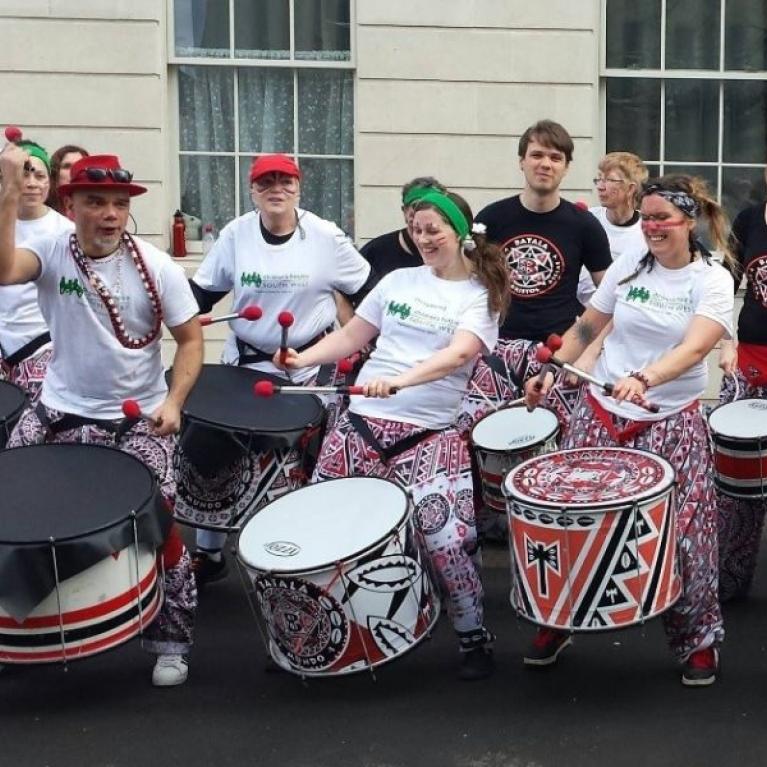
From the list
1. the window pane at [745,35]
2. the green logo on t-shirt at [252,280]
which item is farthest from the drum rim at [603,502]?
the window pane at [745,35]

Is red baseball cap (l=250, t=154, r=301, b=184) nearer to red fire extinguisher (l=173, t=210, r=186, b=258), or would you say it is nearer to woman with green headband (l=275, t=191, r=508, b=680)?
woman with green headband (l=275, t=191, r=508, b=680)

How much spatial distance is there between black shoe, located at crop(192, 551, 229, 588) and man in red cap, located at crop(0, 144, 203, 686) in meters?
1.20

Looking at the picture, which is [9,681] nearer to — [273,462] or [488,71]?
[273,462]

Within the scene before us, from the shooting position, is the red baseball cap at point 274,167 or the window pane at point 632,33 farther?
the window pane at point 632,33

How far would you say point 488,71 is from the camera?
10.1 metres

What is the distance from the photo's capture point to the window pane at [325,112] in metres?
10.4

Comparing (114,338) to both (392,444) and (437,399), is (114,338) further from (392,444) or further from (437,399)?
(437,399)

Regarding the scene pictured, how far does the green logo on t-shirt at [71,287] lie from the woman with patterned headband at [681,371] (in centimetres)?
154

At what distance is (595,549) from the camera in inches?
167

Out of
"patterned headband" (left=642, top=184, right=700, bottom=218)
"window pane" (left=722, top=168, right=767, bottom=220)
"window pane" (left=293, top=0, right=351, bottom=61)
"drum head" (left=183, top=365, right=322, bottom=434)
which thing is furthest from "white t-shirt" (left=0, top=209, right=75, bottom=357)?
"window pane" (left=722, top=168, right=767, bottom=220)

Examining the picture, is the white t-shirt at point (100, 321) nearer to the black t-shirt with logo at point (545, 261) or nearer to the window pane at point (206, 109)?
the black t-shirt with logo at point (545, 261)

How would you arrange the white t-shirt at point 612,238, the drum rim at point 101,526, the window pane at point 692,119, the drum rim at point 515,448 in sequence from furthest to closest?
1. the window pane at point 692,119
2. the white t-shirt at point 612,238
3. the drum rim at point 515,448
4. the drum rim at point 101,526

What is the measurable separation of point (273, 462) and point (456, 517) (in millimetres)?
874

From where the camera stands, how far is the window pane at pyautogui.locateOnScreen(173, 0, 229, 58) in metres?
10.2
